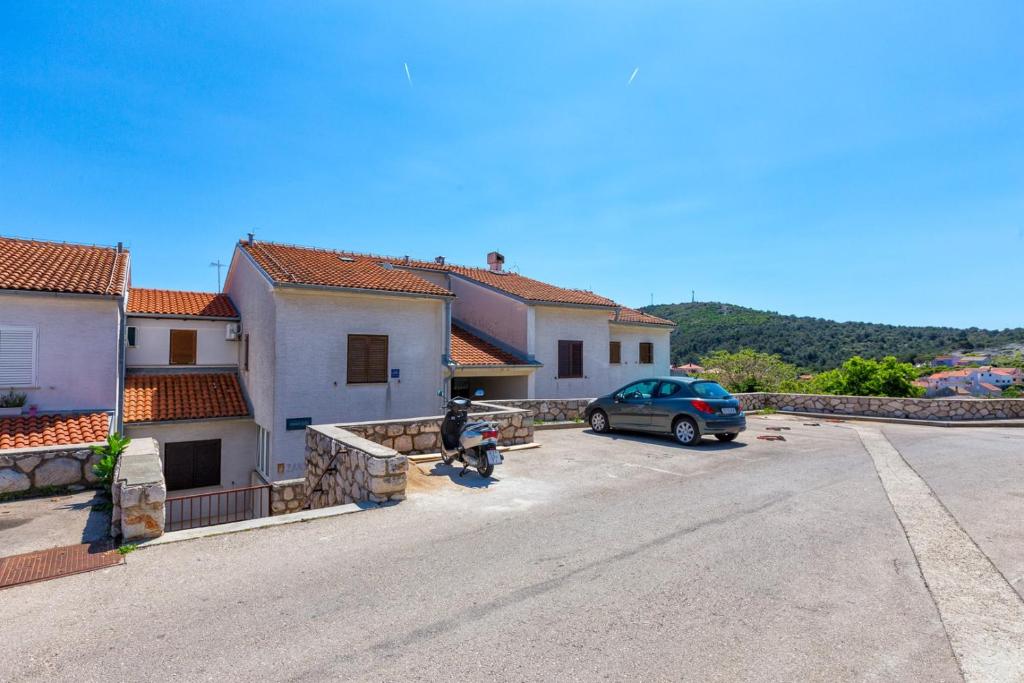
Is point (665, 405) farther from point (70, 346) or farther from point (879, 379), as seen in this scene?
point (879, 379)

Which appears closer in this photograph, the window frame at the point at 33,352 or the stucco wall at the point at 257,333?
the window frame at the point at 33,352

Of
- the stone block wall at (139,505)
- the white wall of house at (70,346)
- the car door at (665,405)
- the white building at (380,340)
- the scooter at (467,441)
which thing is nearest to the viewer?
the stone block wall at (139,505)

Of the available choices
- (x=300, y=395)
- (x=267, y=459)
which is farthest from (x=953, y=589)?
(x=267, y=459)

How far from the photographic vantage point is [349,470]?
7.69 m

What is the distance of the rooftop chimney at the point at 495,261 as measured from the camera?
2606cm

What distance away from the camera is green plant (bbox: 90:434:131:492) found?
24.3ft

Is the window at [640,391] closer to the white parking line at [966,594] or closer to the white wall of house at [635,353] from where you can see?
the white parking line at [966,594]

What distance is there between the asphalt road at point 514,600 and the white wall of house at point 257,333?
850 cm

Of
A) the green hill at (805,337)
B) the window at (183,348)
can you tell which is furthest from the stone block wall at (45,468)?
the green hill at (805,337)

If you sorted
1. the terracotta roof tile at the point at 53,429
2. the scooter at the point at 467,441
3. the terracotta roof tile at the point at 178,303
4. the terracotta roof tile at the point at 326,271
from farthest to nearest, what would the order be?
1. the terracotta roof tile at the point at 178,303
2. the terracotta roof tile at the point at 326,271
3. the terracotta roof tile at the point at 53,429
4. the scooter at the point at 467,441

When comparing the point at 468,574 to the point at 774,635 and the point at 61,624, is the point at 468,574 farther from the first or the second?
the point at 61,624

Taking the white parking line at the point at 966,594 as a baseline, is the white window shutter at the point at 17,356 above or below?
above

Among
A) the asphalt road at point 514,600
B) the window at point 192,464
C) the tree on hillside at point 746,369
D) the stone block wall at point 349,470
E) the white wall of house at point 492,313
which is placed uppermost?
the white wall of house at point 492,313

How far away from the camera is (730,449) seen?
38.0 feet
